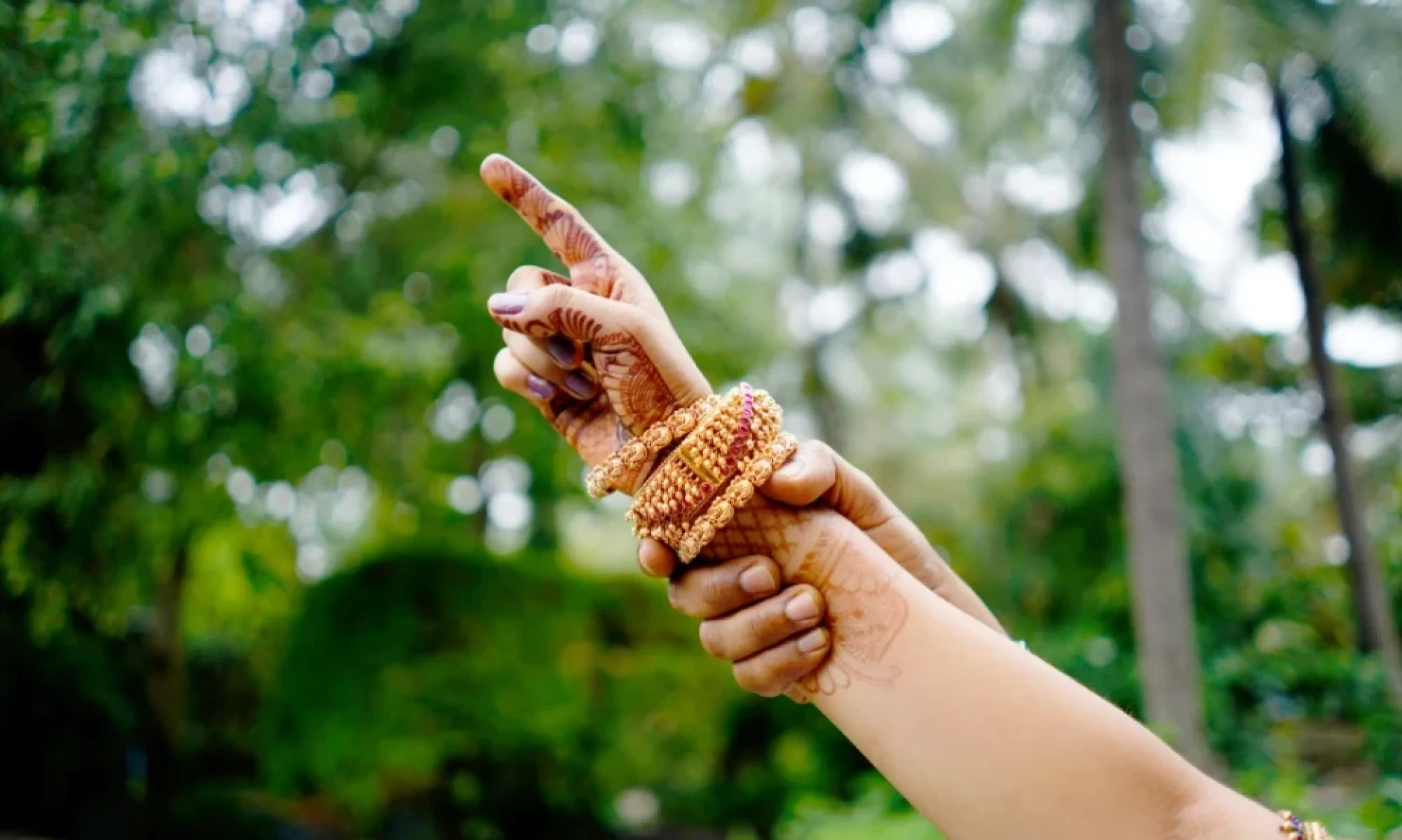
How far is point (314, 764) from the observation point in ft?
25.2

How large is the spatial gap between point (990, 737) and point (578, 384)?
0.70m

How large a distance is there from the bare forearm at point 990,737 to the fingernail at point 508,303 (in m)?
0.57

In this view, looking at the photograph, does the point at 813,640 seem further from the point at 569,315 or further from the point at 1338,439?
the point at 1338,439

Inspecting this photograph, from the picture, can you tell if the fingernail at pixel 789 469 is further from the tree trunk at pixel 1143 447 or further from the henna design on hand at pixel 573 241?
the tree trunk at pixel 1143 447

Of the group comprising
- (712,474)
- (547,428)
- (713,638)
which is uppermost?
(712,474)

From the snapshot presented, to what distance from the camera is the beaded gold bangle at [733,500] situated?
50.9 inches

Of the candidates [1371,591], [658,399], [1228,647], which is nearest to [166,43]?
[658,399]

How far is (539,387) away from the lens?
1431mm

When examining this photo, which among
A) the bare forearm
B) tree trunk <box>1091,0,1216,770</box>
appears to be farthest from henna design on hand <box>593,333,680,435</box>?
tree trunk <box>1091,0,1216,770</box>

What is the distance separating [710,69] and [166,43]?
6.67 meters

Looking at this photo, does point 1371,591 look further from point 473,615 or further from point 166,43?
point 166,43

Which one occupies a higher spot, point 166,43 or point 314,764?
point 166,43

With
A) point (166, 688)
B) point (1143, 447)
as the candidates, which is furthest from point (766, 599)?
point (166, 688)

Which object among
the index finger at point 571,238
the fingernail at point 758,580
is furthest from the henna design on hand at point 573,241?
the fingernail at point 758,580
